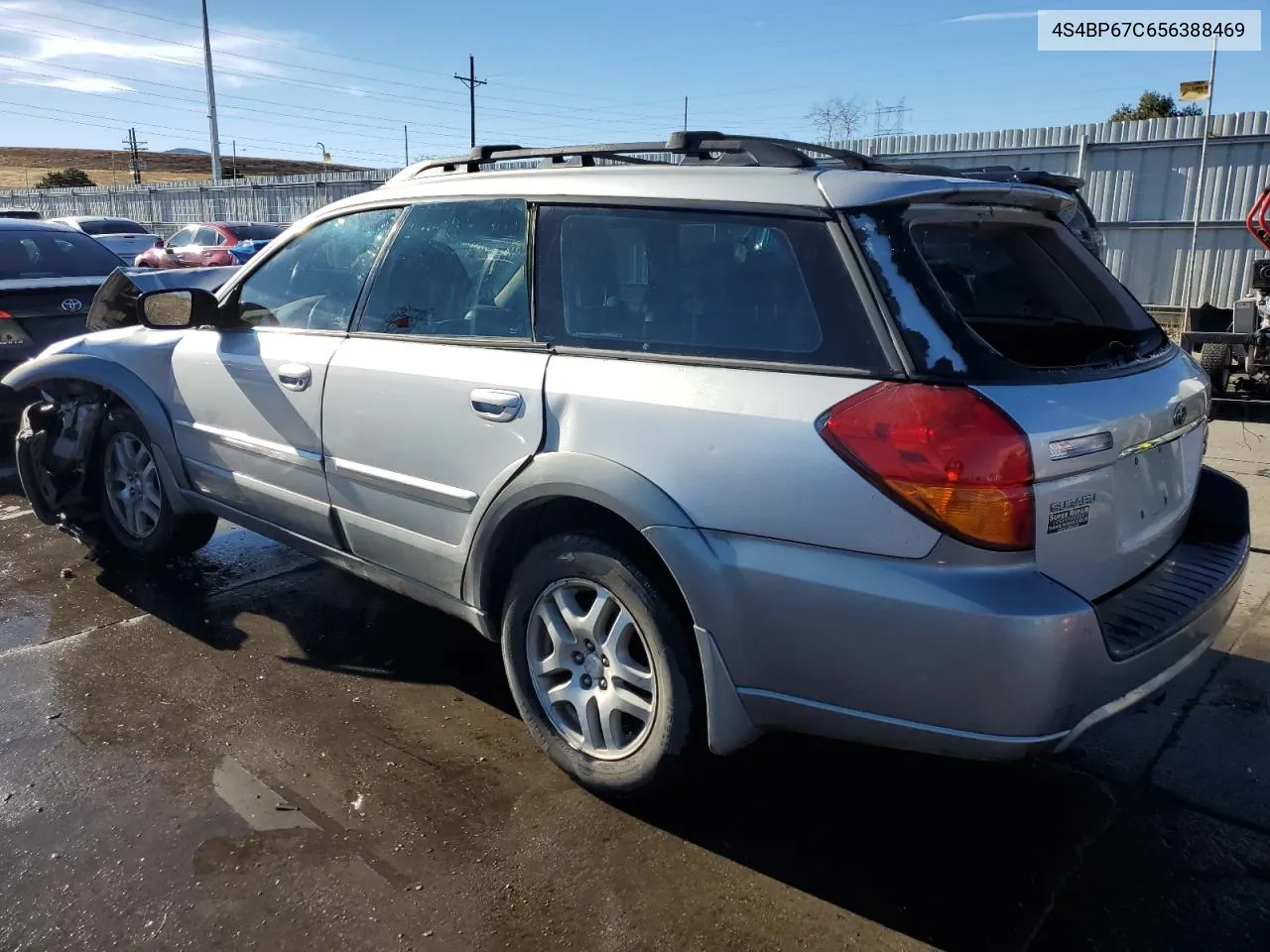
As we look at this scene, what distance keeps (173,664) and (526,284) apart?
7.08 ft

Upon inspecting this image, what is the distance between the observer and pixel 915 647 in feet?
7.20

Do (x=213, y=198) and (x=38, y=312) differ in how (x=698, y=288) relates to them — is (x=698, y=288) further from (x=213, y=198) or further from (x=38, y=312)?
(x=213, y=198)

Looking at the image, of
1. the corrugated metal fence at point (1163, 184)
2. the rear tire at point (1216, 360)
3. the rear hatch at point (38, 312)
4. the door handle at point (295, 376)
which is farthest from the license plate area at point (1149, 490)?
the corrugated metal fence at point (1163, 184)

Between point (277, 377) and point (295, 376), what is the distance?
133 millimetres

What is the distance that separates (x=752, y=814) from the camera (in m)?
2.90

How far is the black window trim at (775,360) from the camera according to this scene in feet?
7.50

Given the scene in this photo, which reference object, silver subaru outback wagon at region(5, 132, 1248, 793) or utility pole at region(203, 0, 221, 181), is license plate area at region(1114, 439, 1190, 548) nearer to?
silver subaru outback wagon at region(5, 132, 1248, 793)

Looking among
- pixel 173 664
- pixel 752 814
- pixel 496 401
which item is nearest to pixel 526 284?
pixel 496 401

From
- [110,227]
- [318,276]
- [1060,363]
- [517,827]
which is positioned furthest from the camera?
[110,227]

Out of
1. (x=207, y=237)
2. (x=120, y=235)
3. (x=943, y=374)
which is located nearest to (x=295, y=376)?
(x=943, y=374)

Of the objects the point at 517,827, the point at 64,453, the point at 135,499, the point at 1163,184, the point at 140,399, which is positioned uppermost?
the point at 1163,184

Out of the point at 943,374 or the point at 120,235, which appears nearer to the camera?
the point at 943,374

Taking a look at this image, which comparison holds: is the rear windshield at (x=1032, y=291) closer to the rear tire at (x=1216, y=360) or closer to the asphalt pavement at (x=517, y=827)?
the asphalt pavement at (x=517, y=827)

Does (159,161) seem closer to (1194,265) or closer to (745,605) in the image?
(1194,265)
